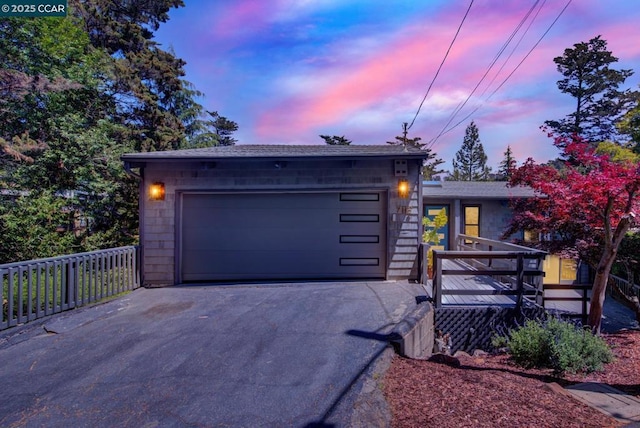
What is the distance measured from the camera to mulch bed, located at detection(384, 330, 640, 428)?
8.44ft

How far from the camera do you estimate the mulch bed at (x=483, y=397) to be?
2.57 m

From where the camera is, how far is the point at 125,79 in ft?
47.9

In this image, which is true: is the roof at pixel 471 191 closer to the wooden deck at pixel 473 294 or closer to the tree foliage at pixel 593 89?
the wooden deck at pixel 473 294

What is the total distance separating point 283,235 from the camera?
755cm

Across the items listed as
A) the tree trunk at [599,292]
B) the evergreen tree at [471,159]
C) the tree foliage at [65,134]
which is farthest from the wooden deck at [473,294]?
the evergreen tree at [471,159]

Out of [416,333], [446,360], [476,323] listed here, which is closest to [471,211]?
[476,323]

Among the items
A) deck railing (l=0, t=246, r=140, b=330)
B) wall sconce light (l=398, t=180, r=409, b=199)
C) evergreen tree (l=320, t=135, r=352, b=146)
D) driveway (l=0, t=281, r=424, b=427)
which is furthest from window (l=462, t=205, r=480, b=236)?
evergreen tree (l=320, t=135, r=352, b=146)

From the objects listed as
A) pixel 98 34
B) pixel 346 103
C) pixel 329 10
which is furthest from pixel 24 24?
pixel 346 103

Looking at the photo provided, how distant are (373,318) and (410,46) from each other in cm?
876

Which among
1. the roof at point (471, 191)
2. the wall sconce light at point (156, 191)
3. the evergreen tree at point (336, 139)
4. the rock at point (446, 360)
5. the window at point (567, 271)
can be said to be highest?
the evergreen tree at point (336, 139)

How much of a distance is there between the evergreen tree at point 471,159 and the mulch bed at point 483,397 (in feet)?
131

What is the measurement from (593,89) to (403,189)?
75.8 feet

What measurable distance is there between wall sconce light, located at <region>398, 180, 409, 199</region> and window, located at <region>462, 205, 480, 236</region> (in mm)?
6376

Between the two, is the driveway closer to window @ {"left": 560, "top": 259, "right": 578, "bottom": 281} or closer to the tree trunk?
the tree trunk
